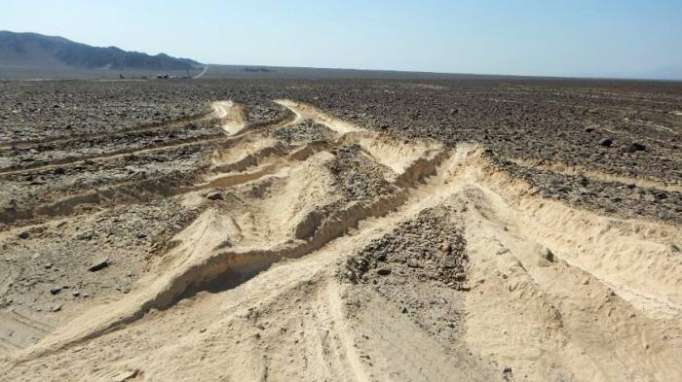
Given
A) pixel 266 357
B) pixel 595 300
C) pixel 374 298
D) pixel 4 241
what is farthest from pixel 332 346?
pixel 4 241

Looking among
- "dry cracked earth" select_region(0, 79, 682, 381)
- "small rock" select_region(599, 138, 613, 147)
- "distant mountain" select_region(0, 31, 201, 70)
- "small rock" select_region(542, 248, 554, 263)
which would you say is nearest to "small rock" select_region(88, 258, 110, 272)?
"dry cracked earth" select_region(0, 79, 682, 381)

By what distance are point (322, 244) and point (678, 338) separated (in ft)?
17.7

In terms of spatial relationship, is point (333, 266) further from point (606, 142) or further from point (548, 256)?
point (606, 142)

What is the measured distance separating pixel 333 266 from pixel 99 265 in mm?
3836

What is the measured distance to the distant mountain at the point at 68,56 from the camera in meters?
158

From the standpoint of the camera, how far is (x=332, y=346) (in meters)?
5.85

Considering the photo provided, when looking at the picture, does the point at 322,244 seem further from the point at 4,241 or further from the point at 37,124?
the point at 37,124

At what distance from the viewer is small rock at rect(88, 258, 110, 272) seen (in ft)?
26.0

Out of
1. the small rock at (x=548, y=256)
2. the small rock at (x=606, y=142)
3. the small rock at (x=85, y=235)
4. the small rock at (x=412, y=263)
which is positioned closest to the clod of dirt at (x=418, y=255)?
the small rock at (x=412, y=263)

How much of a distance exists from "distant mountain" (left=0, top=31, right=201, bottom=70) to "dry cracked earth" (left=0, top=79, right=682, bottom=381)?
157 metres

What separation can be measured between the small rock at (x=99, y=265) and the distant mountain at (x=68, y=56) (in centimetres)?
16022

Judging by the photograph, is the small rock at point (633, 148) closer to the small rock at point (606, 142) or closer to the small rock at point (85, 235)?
the small rock at point (606, 142)

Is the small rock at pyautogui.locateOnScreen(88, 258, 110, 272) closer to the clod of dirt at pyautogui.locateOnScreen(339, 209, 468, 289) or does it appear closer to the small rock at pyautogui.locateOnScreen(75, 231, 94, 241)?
the small rock at pyautogui.locateOnScreen(75, 231, 94, 241)

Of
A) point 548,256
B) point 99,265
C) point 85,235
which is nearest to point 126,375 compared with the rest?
point 99,265
